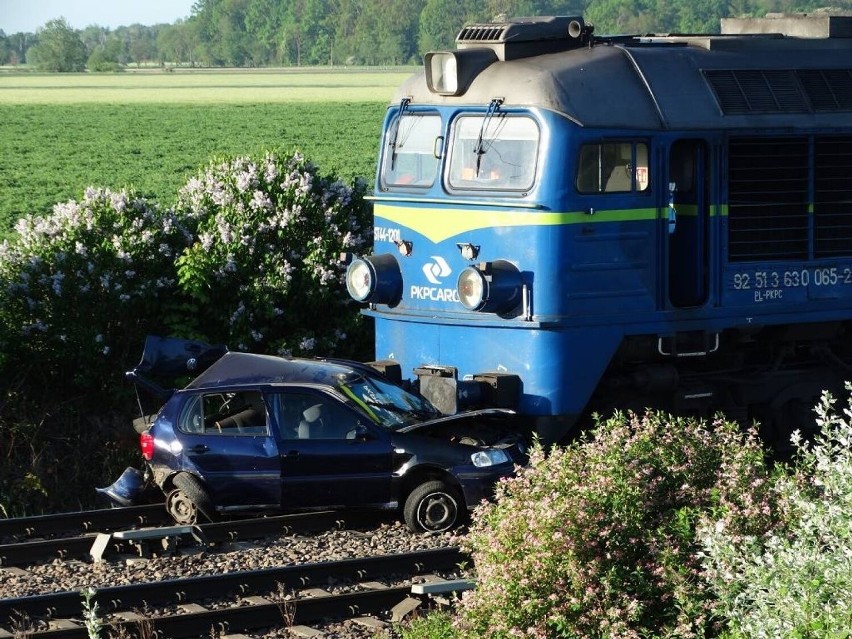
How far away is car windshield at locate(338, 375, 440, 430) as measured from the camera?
1188cm

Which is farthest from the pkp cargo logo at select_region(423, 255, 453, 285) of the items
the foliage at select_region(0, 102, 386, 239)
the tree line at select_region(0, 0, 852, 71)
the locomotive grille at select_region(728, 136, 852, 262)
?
the tree line at select_region(0, 0, 852, 71)

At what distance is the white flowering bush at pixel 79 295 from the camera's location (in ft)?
47.9

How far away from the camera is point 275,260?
1505 centimetres

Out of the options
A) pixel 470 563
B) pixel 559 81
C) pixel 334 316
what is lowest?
pixel 470 563

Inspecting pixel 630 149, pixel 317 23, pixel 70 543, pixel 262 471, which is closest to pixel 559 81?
pixel 630 149

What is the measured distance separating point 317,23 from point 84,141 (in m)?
43.4

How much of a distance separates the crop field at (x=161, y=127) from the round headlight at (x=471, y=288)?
13527 millimetres

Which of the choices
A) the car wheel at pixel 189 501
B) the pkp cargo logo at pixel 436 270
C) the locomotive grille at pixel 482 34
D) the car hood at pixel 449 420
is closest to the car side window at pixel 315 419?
the car hood at pixel 449 420

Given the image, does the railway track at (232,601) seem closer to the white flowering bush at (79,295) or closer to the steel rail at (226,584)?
the steel rail at (226,584)

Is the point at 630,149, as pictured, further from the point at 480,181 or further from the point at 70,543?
the point at 70,543

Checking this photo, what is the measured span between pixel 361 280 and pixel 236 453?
243 centimetres

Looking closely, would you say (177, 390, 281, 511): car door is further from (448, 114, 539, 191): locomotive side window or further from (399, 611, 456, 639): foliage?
(399, 611, 456, 639): foliage

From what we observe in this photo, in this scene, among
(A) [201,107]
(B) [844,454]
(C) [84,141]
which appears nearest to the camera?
(B) [844,454]

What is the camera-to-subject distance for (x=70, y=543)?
36.2ft
